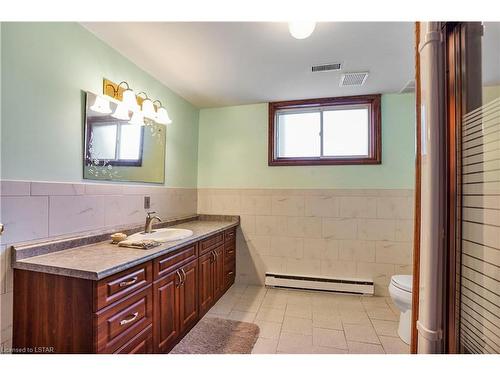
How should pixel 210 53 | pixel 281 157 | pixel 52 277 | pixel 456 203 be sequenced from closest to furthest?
1. pixel 456 203
2. pixel 52 277
3. pixel 210 53
4. pixel 281 157

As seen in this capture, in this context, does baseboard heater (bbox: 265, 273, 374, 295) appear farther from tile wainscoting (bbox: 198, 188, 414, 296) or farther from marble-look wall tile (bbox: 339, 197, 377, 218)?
marble-look wall tile (bbox: 339, 197, 377, 218)

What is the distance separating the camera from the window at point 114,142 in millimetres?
1798

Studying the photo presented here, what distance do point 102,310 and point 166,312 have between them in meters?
0.58

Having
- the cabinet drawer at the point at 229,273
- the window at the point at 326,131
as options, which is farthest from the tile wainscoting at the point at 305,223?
the window at the point at 326,131

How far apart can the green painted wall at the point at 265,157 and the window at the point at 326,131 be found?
101mm

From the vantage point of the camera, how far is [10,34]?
1.30 m

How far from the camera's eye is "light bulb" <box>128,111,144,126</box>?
6.99 ft

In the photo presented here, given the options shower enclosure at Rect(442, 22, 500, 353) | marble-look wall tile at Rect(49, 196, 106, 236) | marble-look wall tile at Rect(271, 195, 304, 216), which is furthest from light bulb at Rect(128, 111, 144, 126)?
shower enclosure at Rect(442, 22, 500, 353)

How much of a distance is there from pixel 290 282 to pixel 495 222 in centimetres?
253

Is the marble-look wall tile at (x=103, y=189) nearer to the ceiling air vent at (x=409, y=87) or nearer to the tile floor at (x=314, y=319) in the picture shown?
the tile floor at (x=314, y=319)

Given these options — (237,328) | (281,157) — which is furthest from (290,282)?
(281,157)

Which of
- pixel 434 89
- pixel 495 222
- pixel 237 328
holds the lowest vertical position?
pixel 237 328

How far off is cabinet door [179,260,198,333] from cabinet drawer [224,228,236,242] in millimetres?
770
